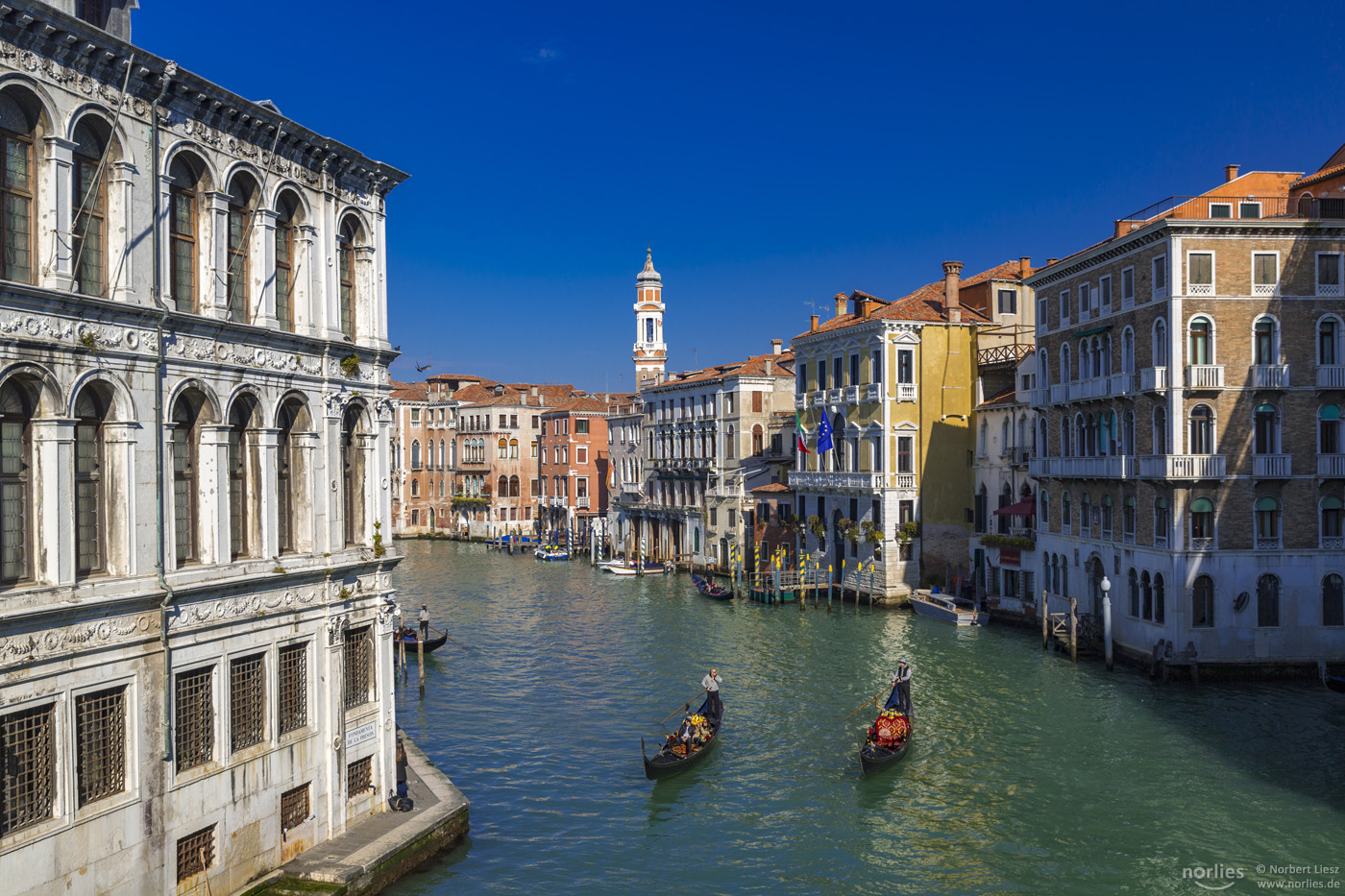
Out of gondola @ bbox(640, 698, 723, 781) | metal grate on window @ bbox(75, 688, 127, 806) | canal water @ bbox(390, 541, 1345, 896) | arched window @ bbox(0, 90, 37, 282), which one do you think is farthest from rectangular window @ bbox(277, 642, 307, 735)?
gondola @ bbox(640, 698, 723, 781)

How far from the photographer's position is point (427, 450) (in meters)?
80.8

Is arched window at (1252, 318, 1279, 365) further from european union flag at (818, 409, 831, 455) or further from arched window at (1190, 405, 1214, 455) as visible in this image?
european union flag at (818, 409, 831, 455)

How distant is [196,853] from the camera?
12086 mm

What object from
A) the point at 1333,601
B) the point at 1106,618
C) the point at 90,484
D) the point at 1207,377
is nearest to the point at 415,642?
the point at 1106,618

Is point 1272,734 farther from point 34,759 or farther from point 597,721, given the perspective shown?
point 34,759

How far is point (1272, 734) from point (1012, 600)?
14.1m

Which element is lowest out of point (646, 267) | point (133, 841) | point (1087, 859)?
point (1087, 859)

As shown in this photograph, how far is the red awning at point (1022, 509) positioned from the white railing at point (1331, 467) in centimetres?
949

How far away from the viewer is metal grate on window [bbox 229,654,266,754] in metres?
12.7

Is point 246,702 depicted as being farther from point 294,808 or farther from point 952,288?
point 952,288

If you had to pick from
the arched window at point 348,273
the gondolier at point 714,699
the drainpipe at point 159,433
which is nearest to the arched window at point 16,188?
the drainpipe at point 159,433

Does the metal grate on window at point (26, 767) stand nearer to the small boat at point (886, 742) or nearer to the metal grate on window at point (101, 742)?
the metal grate on window at point (101, 742)

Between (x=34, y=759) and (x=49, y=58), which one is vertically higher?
(x=49, y=58)

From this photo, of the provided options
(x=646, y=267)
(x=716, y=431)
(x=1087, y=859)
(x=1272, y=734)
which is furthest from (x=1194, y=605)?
(x=646, y=267)
